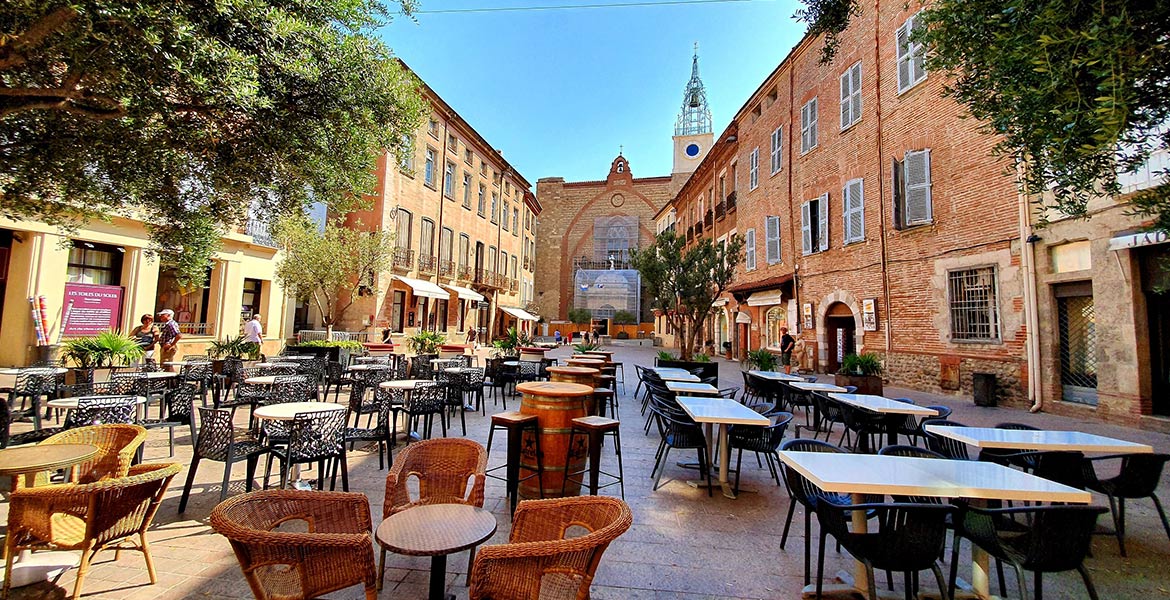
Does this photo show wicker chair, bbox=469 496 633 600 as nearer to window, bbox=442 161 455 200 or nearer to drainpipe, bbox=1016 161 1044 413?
drainpipe, bbox=1016 161 1044 413

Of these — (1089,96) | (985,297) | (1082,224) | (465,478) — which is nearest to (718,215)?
(985,297)

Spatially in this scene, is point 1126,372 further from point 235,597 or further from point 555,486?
point 235,597

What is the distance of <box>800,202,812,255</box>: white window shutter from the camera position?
14352 millimetres

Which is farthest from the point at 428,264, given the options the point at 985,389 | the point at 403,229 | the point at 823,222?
the point at 985,389

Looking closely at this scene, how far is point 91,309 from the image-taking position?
10.3 metres

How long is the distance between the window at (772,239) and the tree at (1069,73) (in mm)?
12332

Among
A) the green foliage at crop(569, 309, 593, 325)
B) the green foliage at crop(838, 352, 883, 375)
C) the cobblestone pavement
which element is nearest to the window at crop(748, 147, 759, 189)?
the green foliage at crop(838, 352, 883, 375)

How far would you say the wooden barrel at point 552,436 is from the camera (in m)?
3.90

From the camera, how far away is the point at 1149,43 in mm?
2799

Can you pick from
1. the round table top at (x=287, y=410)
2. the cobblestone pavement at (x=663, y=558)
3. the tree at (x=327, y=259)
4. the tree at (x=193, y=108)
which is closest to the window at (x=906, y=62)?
the cobblestone pavement at (x=663, y=558)

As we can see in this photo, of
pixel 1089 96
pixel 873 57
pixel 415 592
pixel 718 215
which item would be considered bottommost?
pixel 415 592

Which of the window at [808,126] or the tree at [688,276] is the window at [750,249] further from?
the tree at [688,276]

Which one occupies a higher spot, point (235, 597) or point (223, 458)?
point (223, 458)

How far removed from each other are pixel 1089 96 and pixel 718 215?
773 inches
